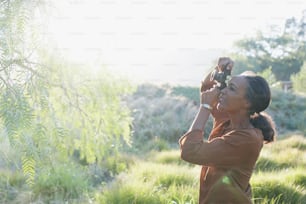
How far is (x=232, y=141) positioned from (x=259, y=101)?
0.27 meters

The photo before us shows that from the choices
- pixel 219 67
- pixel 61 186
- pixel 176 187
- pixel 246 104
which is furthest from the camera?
pixel 61 186

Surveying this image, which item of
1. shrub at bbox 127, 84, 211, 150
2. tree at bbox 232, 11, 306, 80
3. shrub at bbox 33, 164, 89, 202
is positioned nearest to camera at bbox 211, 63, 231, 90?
shrub at bbox 33, 164, 89, 202

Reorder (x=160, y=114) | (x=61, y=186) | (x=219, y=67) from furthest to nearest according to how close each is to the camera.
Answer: (x=160, y=114) → (x=61, y=186) → (x=219, y=67)

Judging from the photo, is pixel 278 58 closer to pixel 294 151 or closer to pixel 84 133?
pixel 294 151

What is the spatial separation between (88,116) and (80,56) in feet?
1.68

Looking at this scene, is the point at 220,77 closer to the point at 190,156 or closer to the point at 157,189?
the point at 190,156

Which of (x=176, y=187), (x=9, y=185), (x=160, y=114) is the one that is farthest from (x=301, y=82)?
(x=9, y=185)

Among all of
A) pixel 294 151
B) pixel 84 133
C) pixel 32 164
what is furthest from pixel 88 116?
pixel 294 151

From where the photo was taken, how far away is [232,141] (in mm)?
2012

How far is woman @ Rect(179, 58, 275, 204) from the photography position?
200 centimetres

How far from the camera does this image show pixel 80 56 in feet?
10.8

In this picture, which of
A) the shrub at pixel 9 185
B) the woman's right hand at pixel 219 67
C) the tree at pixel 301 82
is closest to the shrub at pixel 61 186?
the shrub at pixel 9 185

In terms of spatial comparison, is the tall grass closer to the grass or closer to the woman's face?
the grass

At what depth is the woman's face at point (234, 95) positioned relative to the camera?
82.3 inches
